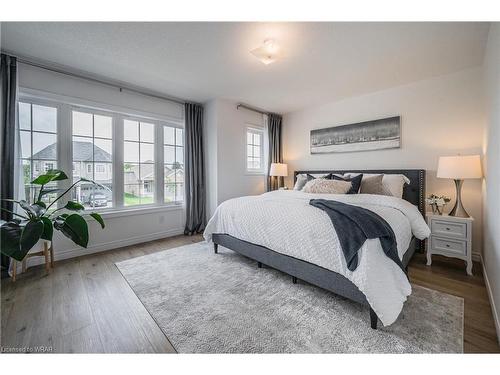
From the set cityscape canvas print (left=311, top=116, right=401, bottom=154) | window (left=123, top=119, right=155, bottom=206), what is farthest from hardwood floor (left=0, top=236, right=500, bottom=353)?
cityscape canvas print (left=311, top=116, right=401, bottom=154)

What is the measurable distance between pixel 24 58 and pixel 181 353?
11.5 ft

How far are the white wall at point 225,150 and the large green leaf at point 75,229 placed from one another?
210 cm

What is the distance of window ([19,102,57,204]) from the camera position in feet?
8.66

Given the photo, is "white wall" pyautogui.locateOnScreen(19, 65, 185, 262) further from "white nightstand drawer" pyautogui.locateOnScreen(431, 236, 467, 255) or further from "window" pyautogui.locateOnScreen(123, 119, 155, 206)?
"white nightstand drawer" pyautogui.locateOnScreen(431, 236, 467, 255)

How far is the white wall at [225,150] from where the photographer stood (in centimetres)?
397

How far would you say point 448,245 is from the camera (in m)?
2.49

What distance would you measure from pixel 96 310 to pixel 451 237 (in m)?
3.61

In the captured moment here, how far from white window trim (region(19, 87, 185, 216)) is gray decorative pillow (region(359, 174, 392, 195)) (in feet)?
10.00

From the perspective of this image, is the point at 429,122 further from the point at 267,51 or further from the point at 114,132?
the point at 114,132

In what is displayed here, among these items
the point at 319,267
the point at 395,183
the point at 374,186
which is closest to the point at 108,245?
the point at 319,267

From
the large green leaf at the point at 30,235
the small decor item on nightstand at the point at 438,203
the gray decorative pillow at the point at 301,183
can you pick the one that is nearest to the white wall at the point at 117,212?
the large green leaf at the point at 30,235

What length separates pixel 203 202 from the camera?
13.9 feet
